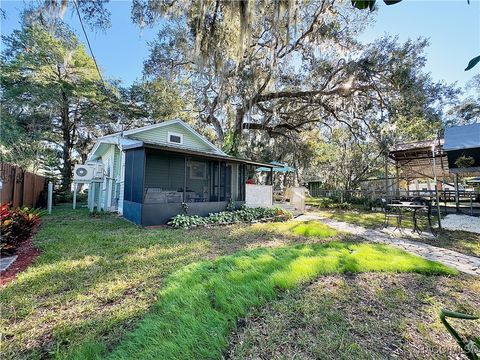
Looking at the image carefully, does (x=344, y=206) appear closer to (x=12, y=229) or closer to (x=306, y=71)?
(x=306, y=71)

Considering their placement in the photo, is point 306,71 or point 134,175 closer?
point 134,175

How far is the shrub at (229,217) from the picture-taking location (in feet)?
23.2

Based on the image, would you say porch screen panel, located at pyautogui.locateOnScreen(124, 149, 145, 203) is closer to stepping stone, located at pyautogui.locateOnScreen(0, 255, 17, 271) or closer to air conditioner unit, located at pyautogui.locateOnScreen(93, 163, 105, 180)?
air conditioner unit, located at pyautogui.locateOnScreen(93, 163, 105, 180)

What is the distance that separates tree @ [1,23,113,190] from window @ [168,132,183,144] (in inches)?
253

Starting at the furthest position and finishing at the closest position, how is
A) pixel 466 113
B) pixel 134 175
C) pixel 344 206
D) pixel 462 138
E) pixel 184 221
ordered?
pixel 466 113, pixel 344 206, pixel 462 138, pixel 134 175, pixel 184 221

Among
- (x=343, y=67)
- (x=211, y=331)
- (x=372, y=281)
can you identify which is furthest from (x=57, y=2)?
(x=343, y=67)

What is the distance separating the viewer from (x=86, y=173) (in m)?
9.62

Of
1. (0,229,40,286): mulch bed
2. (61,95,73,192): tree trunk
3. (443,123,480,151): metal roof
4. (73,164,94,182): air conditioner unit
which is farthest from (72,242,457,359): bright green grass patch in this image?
(61,95,73,192): tree trunk

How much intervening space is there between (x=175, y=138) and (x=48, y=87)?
845cm

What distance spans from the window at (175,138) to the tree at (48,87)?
6434mm

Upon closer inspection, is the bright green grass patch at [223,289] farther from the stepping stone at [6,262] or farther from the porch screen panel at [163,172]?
the porch screen panel at [163,172]

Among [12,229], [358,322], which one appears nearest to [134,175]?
[12,229]

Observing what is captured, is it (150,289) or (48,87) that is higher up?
(48,87)

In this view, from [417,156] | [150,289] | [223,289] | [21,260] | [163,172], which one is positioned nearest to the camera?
[223,289]
